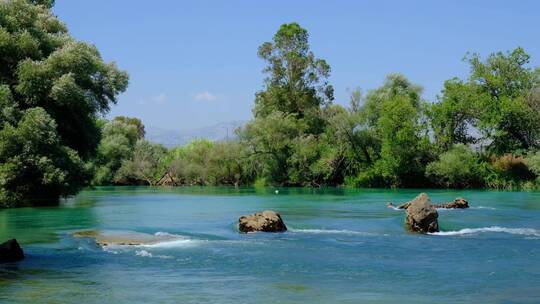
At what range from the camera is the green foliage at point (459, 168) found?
7562cm

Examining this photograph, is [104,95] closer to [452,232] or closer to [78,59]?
[78,59]

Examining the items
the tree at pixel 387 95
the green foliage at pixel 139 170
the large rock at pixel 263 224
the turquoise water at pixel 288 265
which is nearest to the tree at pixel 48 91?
the turquoise water at pixel 288 265

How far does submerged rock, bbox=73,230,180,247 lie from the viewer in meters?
23.9

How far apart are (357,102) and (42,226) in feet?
207

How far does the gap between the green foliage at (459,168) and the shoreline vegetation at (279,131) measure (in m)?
0.15

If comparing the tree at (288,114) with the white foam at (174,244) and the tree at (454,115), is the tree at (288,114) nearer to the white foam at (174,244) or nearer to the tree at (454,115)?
the tree at (454,115)

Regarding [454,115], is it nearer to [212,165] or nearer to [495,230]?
[212,165]

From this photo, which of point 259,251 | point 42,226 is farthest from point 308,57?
point 259,251

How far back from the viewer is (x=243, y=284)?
16.6 meters

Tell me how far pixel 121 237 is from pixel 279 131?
210ft

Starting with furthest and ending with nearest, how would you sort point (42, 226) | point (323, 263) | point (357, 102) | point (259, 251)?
1. point (357, 102)
2. point (42, 226)
3. point (259, 251)
4. point (323, 263)

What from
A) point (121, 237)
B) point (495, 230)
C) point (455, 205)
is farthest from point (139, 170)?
point (495, 230)

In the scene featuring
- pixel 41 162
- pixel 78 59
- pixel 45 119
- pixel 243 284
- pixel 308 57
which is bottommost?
pixel 243 284

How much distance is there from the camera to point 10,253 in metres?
19.7
